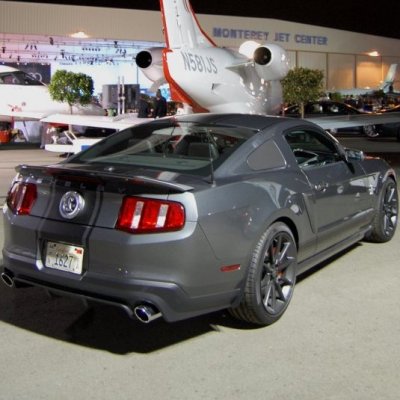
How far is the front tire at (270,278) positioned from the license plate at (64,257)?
1.15 metres

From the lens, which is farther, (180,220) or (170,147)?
(170,147)

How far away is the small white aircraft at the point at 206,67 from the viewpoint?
561 inches

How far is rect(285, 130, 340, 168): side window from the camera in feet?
17.3

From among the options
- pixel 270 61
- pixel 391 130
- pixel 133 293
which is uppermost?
pixel 270 61

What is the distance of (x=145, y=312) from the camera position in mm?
3555

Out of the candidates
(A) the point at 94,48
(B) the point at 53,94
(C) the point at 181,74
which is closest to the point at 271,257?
(C) the point at 181,74

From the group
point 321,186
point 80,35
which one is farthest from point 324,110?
point 321,186

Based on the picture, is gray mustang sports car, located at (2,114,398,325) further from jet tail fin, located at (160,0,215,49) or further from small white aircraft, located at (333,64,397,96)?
small white aircraft, located at (333,64,397,96)

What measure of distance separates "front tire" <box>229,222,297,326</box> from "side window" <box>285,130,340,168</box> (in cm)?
97

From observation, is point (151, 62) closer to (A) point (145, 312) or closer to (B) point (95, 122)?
(B) point (95, 122)

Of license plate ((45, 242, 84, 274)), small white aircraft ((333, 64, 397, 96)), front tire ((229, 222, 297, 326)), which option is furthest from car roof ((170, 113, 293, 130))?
small white aircraft ((333, 64, 397, 96))

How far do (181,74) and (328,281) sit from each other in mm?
9551

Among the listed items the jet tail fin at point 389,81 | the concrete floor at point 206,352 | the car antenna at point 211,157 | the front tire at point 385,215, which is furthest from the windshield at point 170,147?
the jet tail fin at point 389,81

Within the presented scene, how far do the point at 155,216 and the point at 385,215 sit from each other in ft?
12.9
